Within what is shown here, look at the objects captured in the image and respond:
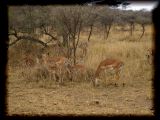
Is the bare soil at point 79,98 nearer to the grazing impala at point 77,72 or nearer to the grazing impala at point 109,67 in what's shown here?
the grazing impala at point 77,72

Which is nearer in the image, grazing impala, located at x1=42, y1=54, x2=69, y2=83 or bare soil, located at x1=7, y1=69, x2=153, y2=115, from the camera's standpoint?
bare soil, located at x1=7, y1=69, x2=153, y2=115

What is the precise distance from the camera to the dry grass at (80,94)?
16.2 feet

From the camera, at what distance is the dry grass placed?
4.93 meters

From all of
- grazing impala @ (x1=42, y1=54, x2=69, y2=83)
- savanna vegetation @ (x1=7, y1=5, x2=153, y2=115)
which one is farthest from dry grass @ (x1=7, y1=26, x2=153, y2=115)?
grazing impala @ (x1=42, y1=54, x2=69, y2=83)

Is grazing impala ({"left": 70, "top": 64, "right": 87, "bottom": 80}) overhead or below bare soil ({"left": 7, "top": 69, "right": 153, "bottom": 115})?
overhead

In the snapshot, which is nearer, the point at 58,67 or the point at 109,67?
the point at 109,67

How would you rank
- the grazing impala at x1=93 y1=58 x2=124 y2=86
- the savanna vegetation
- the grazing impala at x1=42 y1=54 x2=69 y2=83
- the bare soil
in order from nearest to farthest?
the bare soil, the savanna vegetation, the grazing impala at x1=93 y1=58 x2=124 y2=86, the grazing impala at x1=42 y1=54 x2=69 y2=83

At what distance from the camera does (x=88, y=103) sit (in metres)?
5.32

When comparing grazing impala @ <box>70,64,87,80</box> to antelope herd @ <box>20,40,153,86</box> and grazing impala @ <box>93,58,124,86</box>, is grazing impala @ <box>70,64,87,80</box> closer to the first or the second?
antelope herd @ <box>20,40,153,86</box>

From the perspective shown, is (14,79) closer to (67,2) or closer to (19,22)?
(19,22)

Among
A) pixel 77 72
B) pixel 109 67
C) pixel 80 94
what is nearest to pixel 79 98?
pixel 80 94

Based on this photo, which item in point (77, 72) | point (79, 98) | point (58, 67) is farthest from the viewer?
point (58, 67)

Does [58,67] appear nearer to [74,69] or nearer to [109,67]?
[74,69]

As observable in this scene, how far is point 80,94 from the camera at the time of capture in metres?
6.06
